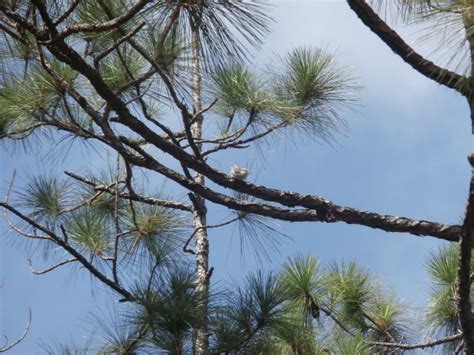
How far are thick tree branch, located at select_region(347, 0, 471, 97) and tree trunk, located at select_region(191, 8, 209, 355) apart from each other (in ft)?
1.12

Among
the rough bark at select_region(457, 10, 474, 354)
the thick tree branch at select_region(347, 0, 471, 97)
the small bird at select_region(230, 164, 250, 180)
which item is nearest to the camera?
the rough bark at select_region(457, 10, 474, 354)

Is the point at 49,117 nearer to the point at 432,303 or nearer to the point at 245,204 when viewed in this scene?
the point at 245,204

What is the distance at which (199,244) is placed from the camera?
234cm

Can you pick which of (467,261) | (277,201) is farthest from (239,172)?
(467,261)

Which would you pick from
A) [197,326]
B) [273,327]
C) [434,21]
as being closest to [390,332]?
[273,327]

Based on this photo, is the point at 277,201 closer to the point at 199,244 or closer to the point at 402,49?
the point at 402,49

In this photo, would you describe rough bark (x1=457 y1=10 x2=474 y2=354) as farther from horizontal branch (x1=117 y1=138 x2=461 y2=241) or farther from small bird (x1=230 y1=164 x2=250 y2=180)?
small bird (x1=230 y1=164 x2=250 y2=180)

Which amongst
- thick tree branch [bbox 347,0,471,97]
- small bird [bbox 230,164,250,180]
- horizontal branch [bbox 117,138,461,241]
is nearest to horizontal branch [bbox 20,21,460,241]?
horizontal branch [bbox 117,138,461,241]

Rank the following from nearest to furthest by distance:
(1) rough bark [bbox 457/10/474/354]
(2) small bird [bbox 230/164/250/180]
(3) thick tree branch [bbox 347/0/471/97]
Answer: (1) rough bark [bbox 457/10/474/354]
(3) thick tree branch [bbox 347/0/471/97]
(2) small bird [bbox 230/164/250/180]

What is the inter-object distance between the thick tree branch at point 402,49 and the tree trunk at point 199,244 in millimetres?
340

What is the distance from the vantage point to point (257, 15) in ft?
5.24

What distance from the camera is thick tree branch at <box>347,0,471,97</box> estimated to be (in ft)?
5.51

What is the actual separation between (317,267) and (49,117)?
0.86 meters

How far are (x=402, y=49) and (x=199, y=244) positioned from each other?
888 millimetres
